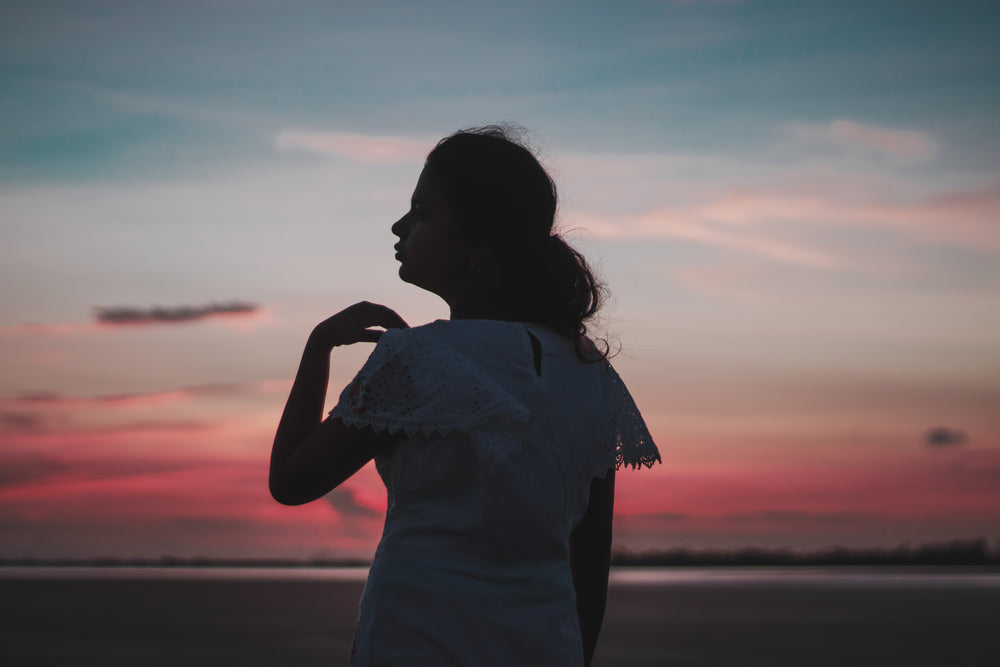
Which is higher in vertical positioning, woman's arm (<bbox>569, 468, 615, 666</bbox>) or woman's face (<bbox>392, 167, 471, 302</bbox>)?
woman's face (<bbox>392, 167, 471, 302</bbox>)

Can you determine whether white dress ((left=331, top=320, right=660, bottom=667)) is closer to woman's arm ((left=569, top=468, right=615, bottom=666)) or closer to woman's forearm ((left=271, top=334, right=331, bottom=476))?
woman's forearm ((left=271, top=334, right=331, bottom=476))

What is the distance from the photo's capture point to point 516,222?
183 cm

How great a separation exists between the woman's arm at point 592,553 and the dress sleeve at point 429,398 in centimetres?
39

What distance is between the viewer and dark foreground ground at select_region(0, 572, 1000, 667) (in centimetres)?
933

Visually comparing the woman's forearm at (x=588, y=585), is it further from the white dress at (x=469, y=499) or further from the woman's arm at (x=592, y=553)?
the white dress at (x=469, y=499)

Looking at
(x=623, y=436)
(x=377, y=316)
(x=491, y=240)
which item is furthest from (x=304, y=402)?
(x=623, y=436)

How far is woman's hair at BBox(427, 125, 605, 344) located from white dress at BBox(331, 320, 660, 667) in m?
0.17

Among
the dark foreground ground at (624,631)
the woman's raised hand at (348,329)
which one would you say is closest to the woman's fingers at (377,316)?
the woman's raised hand at (348,329)

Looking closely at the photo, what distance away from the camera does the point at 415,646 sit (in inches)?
56.9

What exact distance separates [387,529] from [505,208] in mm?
661

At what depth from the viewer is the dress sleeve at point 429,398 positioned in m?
1.50

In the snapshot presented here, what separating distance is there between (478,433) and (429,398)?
11 centimetres

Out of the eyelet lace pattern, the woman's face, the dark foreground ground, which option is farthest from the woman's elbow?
the dark foreground ground

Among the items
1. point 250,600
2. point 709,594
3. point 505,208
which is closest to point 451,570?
point 505,208
